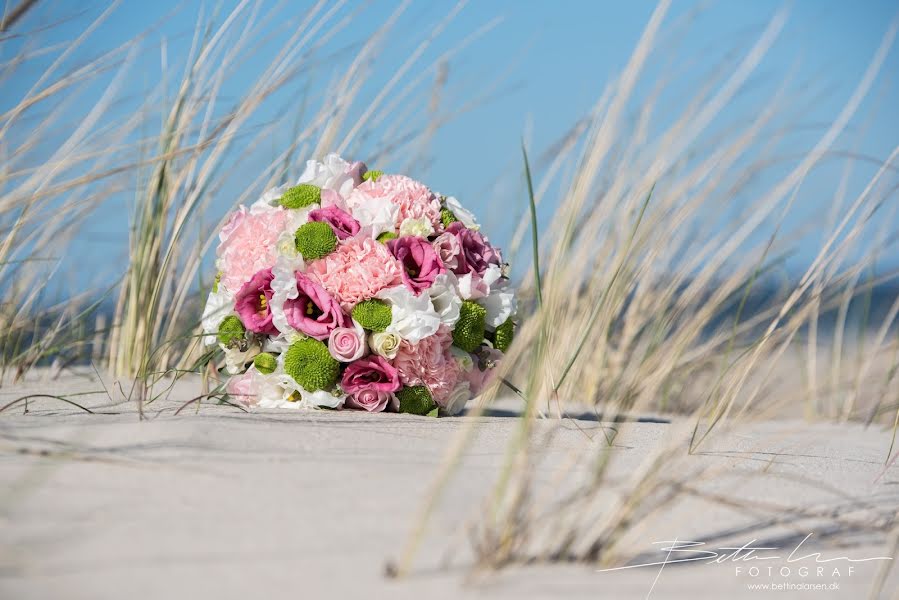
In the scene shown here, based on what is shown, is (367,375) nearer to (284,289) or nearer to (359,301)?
(359,301)

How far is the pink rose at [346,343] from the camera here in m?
2.12

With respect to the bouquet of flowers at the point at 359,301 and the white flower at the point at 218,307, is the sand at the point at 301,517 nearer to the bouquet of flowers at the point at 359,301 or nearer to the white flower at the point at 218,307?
the bouquet of flowers at the point at 359,301

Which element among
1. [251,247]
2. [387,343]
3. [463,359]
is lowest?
[463,359]

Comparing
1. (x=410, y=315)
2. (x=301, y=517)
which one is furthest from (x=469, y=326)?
(x=301, y=517)

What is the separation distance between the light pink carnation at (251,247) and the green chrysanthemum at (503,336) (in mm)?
668

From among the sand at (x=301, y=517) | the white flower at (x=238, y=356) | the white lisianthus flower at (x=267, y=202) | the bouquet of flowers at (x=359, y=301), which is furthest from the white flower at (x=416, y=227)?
the sand at (x=301, y=517)

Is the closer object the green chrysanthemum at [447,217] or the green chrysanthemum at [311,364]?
the green chrysanthemum at [311,364]

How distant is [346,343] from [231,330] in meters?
0.40

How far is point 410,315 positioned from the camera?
209 centimetres

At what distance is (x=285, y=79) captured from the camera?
6.81 ft

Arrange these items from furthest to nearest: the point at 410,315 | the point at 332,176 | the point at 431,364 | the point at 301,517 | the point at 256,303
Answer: the point at 332,176, the point at 256,303, the point at 431,364, the point at 410,315, the point at 301,517

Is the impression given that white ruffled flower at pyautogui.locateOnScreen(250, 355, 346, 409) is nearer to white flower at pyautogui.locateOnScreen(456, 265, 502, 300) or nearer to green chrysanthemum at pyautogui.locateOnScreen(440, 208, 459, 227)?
white flower at pyautogui.locateOnScreen(456, 265, 502, 300)

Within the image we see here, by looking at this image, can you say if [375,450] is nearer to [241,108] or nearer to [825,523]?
[825,523]

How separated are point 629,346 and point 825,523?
2161 millimetres
